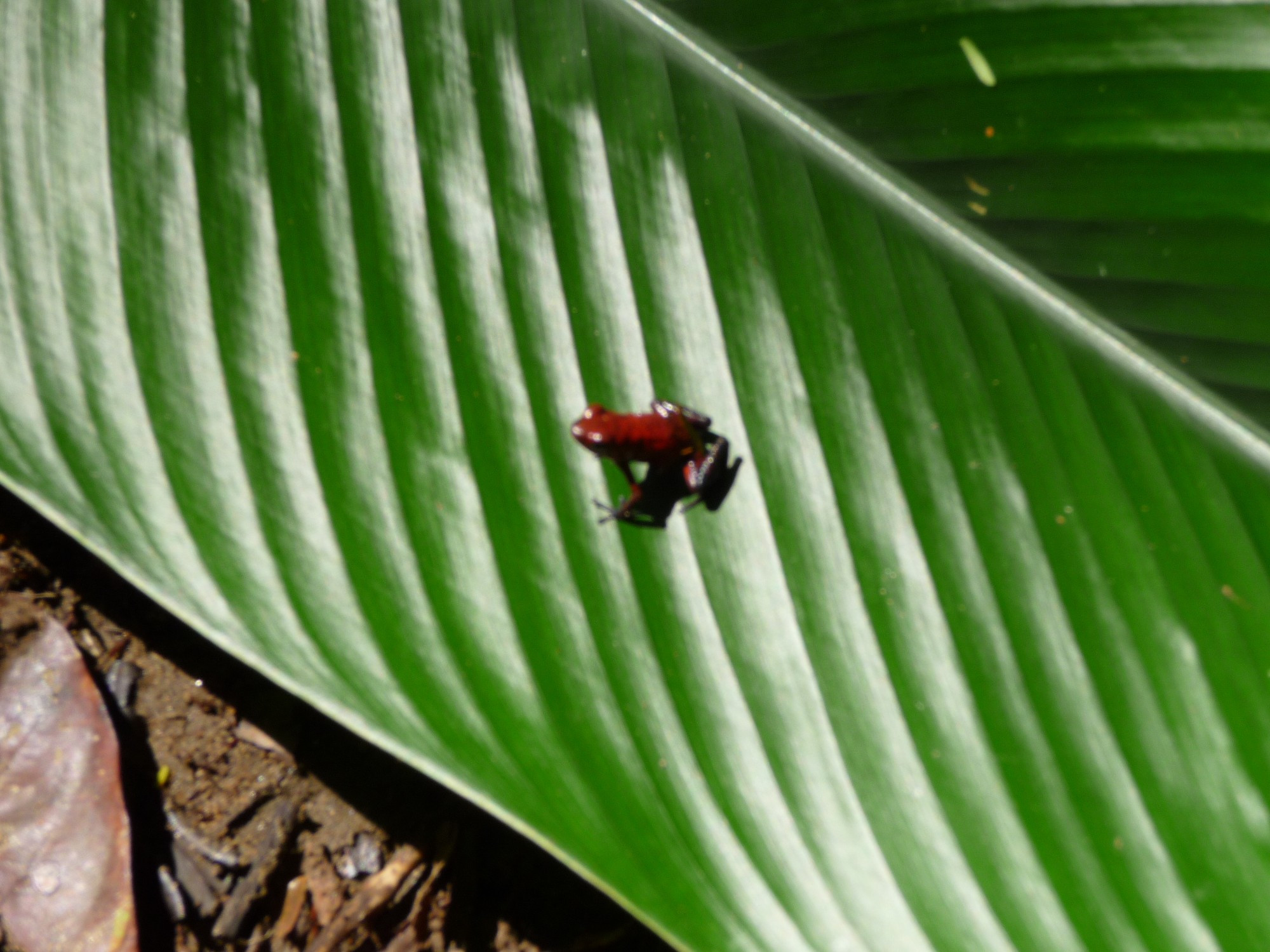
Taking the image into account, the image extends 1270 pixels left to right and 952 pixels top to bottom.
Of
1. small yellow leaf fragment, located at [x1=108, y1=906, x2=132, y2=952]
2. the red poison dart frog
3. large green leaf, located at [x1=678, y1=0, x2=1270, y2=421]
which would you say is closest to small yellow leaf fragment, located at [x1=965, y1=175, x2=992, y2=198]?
large green leaf, located at [x1=678, y1=0, x2=1270, y2=421]

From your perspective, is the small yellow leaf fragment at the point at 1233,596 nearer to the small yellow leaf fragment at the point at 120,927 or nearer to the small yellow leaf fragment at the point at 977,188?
the small yellow leaf fragment at the point at 977,188

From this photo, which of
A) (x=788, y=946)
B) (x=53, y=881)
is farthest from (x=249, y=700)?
(x=788, y=946)

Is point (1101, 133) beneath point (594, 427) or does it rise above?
above

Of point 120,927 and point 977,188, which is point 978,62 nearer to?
point 977,188

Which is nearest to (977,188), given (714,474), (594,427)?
(714,474)

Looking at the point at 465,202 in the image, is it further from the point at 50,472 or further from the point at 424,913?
the point at 424,913

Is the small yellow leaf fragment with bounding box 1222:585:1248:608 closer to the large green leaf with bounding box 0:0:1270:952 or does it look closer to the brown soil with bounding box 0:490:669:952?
the large green leaf with bounding box 0:0:1270:952
